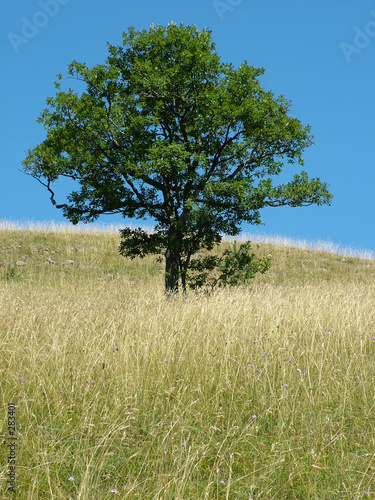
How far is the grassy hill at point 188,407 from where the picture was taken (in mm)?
3783

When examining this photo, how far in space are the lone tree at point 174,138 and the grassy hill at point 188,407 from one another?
5280 millimetres

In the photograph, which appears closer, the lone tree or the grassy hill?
the grassy hill

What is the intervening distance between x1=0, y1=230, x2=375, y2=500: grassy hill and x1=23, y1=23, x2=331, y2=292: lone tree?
528 cm

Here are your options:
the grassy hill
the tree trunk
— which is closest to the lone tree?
the tree trunk

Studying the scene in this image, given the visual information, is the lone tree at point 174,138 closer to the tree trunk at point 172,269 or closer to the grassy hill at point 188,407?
the tree trunk at point 172,269

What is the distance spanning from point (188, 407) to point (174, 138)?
10583 millimetres

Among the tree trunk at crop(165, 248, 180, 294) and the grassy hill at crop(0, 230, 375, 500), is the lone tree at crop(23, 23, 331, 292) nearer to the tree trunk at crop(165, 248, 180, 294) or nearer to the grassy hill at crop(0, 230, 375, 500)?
the tree trunk at crop(165, 248, 180, 294)

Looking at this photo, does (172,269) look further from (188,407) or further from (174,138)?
(188,407)

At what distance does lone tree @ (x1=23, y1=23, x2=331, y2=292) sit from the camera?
13.1m

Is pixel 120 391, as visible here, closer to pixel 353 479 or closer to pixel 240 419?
pixel 240 419

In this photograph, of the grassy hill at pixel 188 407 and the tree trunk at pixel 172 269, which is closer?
the grassy hill at pixel 188 407

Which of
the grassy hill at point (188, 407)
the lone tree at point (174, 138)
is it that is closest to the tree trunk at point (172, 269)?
the lone tree at point (174, 138)

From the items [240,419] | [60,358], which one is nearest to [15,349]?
[60,358]

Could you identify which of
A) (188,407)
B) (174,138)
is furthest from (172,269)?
(188,407)
